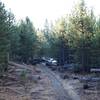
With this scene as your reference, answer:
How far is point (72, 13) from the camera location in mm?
45438

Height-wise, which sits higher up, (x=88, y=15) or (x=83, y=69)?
(x=88, y=15)

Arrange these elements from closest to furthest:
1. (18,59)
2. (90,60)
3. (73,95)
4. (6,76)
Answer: (73,95) < (6,76) < (90,60) < (18,59)

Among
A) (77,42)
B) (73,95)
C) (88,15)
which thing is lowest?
(73,95)

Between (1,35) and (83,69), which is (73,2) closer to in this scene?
(83,69)

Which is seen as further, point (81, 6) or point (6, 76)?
point (81, 6)

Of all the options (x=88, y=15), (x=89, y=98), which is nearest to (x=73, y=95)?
(x=89, y=98)

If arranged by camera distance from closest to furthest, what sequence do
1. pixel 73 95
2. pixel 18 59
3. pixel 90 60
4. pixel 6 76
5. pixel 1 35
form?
pixel 73 95 → pixel 1 35 → pixel 6 76 → pixel 90 60 → pixel 18 59

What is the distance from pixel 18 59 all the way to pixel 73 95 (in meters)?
42.9

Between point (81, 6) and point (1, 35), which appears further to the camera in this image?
point (81, 6)

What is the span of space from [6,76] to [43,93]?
9.71 meters

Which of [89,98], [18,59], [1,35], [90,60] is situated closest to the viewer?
[89,98]

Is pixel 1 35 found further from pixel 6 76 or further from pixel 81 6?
pixel 81 6

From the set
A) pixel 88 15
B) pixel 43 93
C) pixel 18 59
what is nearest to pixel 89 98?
pixel 43 93

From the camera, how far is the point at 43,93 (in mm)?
24750
